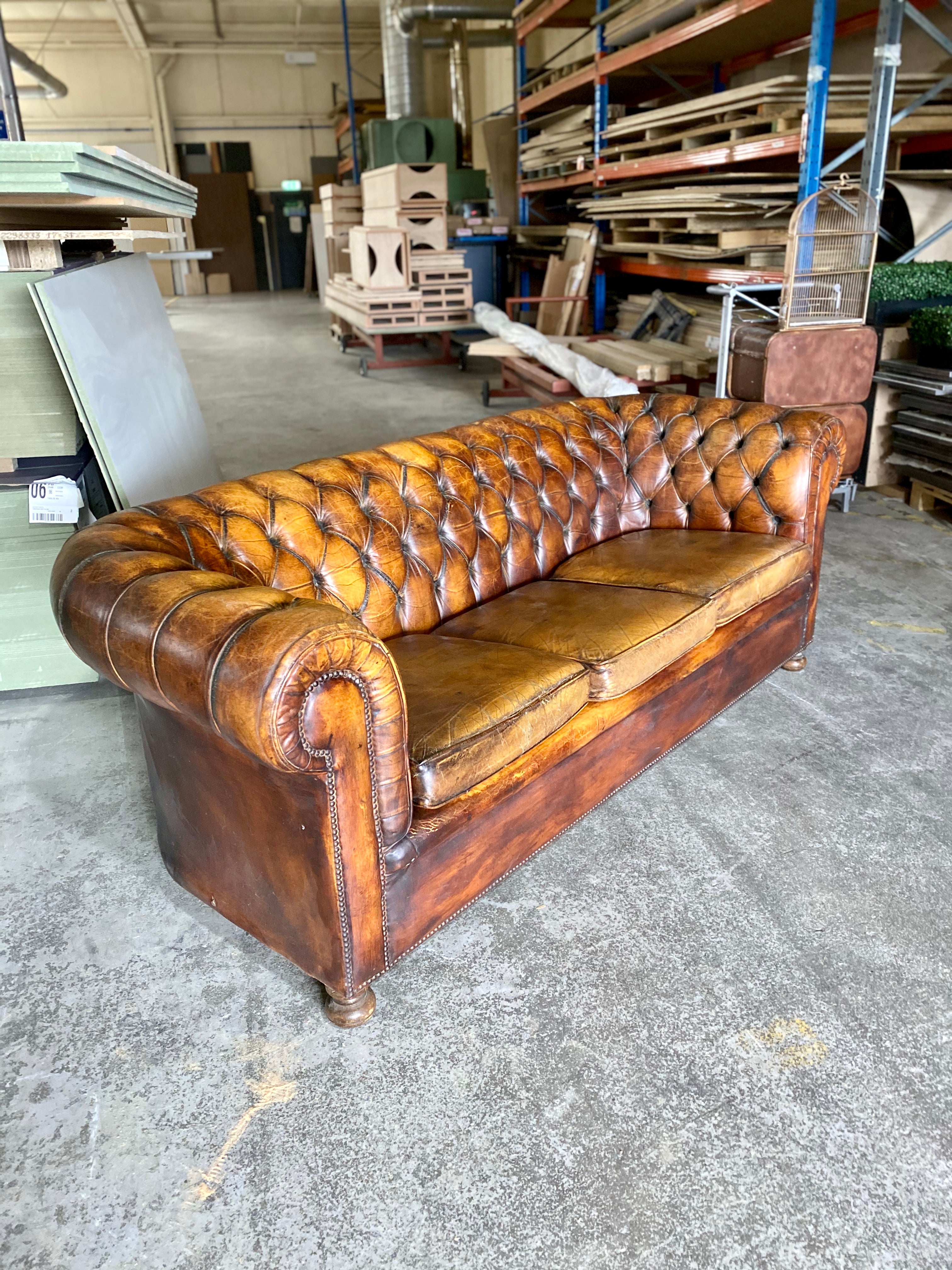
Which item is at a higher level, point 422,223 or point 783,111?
point 783,111

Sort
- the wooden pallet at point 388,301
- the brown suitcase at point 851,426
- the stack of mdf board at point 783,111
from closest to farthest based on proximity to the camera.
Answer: the brown suitcase at point 851,426 → the stack of mdf board at point 783,111 → the wooden pallet at point 388,301

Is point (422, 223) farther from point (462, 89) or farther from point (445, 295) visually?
point (462, 89)

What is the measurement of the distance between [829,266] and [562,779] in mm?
3541

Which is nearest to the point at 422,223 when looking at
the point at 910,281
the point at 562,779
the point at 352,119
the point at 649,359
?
the point at 649,359

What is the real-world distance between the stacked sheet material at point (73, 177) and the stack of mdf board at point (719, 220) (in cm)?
336

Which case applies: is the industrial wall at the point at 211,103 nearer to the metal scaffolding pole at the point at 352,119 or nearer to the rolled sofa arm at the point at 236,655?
the metal scaffolding pole at the point at 352,119

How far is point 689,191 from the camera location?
225 inches

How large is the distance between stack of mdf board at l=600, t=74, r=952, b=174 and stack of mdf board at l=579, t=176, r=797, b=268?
0.27m

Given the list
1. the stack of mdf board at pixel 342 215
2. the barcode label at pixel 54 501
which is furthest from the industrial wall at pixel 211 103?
the barcode label at pixel 54 501

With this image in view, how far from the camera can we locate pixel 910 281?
4.45 metres

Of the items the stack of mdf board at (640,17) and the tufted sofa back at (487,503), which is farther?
the stack of mdf board at (640,17)

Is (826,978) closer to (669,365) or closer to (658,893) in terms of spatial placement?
(658,893)

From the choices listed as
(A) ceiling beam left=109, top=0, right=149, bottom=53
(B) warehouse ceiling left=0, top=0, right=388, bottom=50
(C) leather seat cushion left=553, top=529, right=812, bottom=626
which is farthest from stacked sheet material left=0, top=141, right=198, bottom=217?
(B) warehouse ceiling left=0, top=0, right=388, bottom=50

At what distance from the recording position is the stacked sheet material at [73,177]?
233 cm
